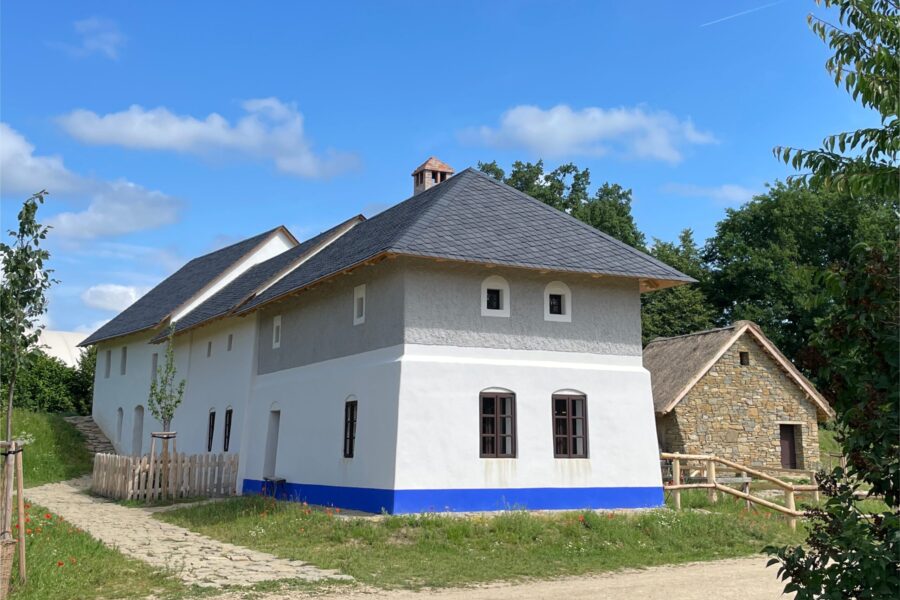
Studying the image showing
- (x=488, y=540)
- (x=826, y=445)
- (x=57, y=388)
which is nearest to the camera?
(x=488, y=540)

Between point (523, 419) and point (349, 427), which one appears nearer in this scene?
point (523, 419)

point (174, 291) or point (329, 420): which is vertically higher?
point (174, 291)

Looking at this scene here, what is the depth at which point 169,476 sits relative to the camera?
22125 mm

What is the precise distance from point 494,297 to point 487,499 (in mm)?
4052

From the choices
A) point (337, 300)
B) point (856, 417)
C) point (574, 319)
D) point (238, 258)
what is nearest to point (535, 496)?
point (574, 319)

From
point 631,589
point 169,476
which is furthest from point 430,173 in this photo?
point 631,589

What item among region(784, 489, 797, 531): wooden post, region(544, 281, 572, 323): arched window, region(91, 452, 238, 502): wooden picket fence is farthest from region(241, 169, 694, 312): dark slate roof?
region(784, 489, 797, 531): wooden post

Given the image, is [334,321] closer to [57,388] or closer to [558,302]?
[558,302]

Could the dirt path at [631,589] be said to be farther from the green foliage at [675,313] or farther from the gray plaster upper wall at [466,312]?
the green foliage at [675,313]

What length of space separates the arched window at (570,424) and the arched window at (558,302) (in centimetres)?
158

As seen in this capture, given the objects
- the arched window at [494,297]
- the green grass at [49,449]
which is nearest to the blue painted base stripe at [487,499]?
the arched window at [494,297]

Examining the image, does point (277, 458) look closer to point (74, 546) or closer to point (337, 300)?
point (337, 300)

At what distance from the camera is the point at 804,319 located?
41.4 metres

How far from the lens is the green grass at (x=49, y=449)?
91.2 feet
